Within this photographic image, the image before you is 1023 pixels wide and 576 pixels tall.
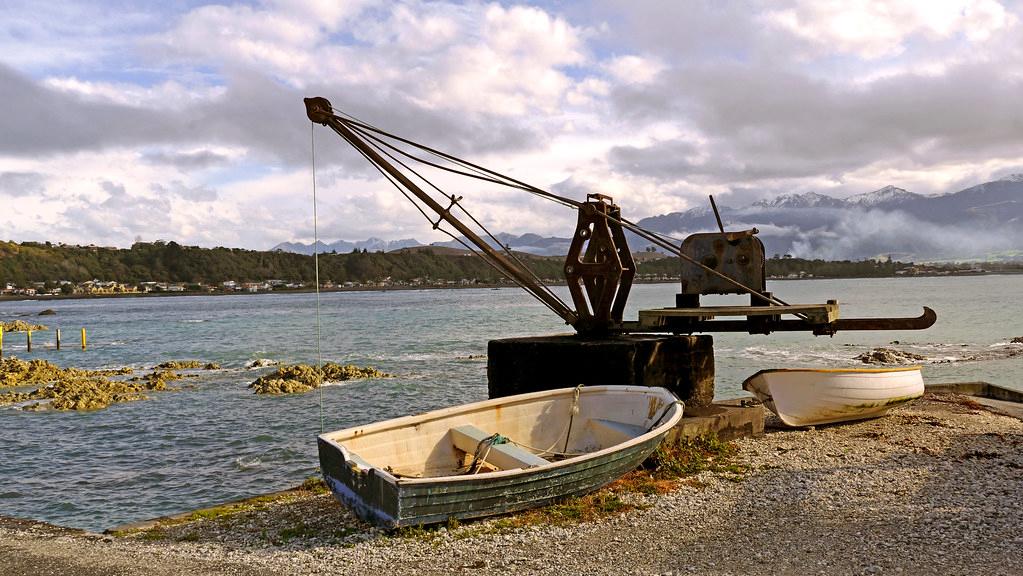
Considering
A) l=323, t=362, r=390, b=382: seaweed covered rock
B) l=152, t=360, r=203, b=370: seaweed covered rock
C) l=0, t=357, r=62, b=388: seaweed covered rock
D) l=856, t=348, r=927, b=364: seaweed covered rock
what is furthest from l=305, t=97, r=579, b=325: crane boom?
l=152, t=360, r=203, b=370: seaweed covered rock

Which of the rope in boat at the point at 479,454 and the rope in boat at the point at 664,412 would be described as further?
the rope in boat at the point at 664,412

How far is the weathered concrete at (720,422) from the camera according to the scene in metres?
10.5

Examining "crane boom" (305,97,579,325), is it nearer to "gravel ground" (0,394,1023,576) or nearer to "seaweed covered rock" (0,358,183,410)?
"gravel ground" (0,394,1023,576)

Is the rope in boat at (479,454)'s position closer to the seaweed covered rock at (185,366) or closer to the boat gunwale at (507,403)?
the boat gunwale at (507,403)

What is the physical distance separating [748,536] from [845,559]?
0.91 metres

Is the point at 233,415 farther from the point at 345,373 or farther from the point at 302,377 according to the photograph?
the point at 345,373

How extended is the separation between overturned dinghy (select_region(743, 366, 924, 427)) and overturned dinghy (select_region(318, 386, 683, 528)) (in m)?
3.02

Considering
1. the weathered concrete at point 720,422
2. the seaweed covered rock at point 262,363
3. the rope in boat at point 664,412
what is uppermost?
the rope in boat at point 664,412

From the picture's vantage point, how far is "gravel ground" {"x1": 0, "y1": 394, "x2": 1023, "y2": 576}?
6609 millimetres

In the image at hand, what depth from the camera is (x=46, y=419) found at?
22141 millimetres

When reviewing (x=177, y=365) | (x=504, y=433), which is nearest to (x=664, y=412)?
(x=504, y=433)

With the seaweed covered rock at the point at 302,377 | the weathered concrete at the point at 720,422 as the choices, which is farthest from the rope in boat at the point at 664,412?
the seaweed covered rock at the point at 302,377

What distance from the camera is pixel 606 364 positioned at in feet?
36.7

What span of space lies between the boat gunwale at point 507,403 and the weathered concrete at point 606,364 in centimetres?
78
